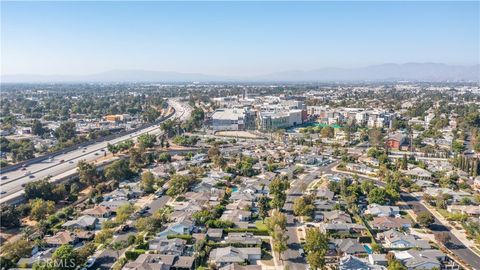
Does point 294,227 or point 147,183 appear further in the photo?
point 147,183

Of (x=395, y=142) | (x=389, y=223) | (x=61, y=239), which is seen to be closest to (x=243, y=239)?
(x=389, y=223)

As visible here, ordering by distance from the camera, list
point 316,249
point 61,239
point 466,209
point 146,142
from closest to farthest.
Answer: point 316,249 < point 61,239 < point 466,209 < point 146,142

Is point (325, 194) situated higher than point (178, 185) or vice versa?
point (178, 185)

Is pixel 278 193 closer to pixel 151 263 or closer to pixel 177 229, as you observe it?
pixel 177 229

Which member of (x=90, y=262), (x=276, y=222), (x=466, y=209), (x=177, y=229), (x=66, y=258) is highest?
(x=66, y=258)

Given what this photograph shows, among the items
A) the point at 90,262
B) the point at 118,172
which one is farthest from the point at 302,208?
the point at 118,172

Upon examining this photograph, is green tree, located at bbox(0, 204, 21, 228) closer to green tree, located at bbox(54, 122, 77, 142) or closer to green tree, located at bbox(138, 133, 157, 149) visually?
green tree, located at bbox(138, 133, 157, 149)

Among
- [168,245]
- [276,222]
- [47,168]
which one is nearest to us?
[168,245]

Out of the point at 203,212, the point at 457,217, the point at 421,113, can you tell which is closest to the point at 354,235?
the point at 457,217

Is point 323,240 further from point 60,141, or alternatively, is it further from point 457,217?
point 60,141

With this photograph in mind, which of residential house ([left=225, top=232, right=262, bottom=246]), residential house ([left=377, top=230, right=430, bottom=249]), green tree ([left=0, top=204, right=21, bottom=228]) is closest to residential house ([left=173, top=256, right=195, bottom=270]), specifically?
residential house ([left=225, top=232, right=262, bottom=246])
